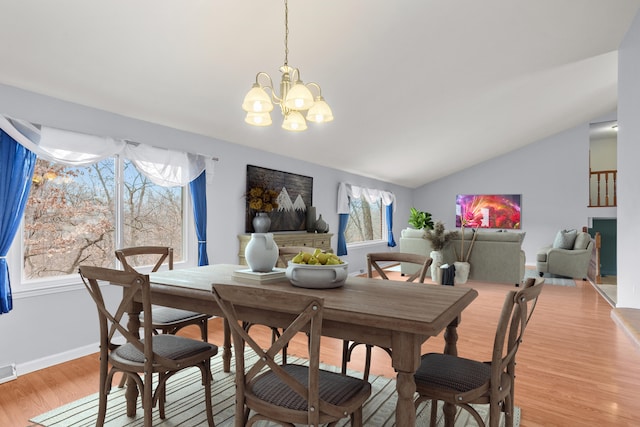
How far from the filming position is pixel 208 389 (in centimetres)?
200

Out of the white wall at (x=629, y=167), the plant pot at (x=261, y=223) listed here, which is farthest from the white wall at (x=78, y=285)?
the white wall at (x=629, y=167)

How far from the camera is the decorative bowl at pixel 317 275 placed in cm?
192

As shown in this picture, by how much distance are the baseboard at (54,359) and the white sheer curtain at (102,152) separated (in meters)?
1.54

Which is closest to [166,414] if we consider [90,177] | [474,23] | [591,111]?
[90,177]

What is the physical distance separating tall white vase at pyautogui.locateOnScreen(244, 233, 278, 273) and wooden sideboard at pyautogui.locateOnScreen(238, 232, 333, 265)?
2461mm

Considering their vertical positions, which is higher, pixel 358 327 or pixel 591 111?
pixel 591 111

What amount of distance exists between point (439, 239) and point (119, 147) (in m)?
5.05

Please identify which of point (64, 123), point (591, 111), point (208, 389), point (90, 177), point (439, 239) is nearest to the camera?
point (208, 389)

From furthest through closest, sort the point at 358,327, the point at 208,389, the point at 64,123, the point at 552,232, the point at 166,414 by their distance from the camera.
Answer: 1. the point at 552,232
2. the point at 64,123
3. the point at 166,414
4. the point at 208,389
5. the point at 358,327

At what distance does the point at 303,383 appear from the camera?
61.1 inches

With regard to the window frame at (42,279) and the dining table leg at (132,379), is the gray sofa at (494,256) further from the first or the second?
the dining table leg at (132,379)

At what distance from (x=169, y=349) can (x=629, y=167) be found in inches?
190

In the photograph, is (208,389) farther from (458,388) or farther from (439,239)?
(439,239)

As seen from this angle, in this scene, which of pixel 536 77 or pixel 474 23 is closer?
pixel 474 23
